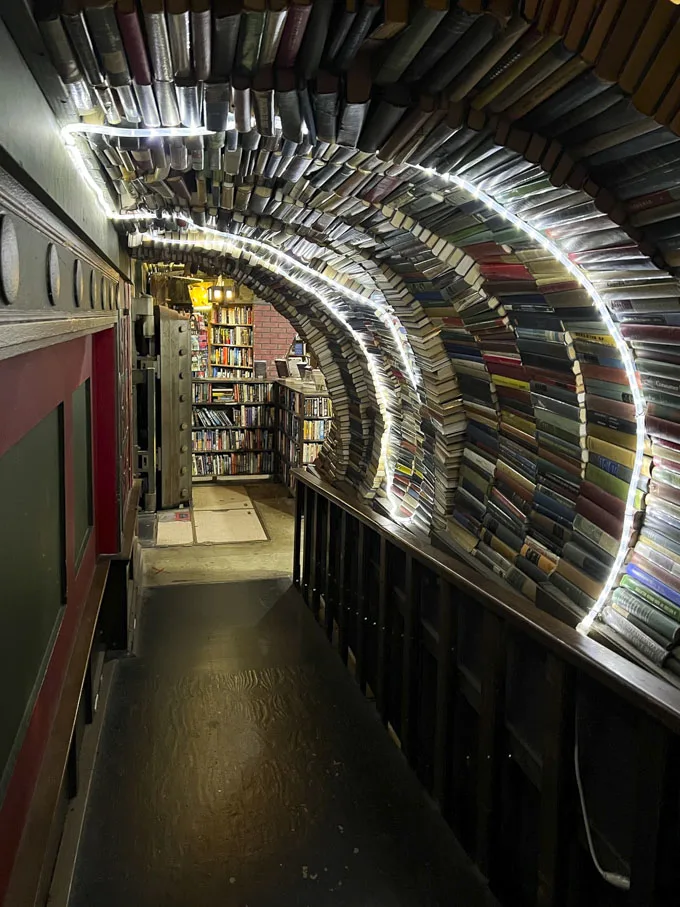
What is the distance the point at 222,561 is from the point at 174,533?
118 cm

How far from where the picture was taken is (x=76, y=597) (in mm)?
3119

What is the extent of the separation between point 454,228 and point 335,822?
7.77ft

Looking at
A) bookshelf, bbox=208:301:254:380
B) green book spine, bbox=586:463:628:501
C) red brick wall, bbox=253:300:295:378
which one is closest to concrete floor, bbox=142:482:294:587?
green book spine, bbox=586:463:628:501

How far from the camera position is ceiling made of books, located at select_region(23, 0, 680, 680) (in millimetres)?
1407

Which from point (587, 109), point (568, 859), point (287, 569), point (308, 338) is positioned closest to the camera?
point (587, 109)

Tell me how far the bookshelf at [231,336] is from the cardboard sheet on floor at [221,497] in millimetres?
3384

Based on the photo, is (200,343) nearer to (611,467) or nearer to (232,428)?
(232,428)

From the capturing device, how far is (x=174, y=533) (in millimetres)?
7492

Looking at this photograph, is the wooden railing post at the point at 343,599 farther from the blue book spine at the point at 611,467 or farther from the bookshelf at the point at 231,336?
the bookshelf at the point at 231,336

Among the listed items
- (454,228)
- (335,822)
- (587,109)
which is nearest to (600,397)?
(454,228)

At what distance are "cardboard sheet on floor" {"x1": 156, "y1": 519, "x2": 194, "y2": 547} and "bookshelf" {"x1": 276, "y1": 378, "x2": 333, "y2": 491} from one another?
1.76 m

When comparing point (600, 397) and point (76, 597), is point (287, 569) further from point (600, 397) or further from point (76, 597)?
point (600, 397)

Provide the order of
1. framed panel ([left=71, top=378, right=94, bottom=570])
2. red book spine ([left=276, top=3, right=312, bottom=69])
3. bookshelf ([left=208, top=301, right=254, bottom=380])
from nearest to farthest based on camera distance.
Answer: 1. red book spine ([left=276, top=3, right=312, bottom=69])
2. framed panel ([left=71, top=378, right=94, bottom=570])
3. bookshelf ([left=208, top=301, right=254, bottom=380])

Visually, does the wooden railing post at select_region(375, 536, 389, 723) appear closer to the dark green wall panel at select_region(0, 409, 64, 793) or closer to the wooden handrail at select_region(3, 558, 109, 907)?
the wooden handrail at select_region(3, 558, 109, 907)
